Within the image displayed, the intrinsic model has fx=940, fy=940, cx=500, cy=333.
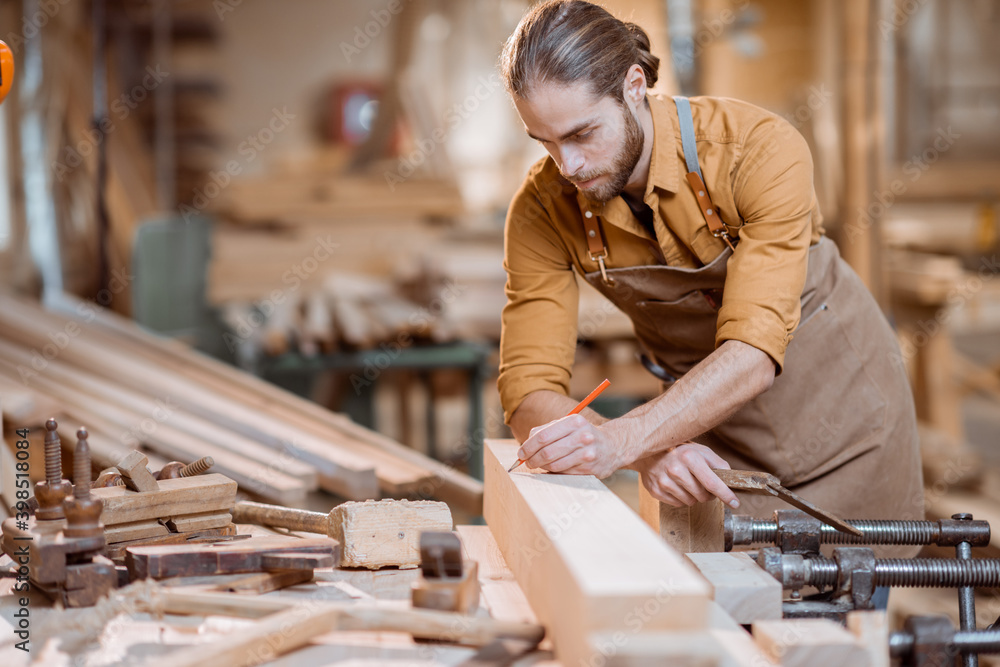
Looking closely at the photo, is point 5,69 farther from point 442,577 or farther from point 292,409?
point 292,409

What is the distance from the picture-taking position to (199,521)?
177cm

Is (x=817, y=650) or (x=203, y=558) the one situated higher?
(x=203, y=558)

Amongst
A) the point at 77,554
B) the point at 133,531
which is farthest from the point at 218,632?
the point at 133,531

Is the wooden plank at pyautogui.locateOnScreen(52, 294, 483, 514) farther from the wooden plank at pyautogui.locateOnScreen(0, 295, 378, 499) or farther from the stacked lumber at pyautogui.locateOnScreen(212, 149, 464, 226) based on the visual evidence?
the stacked lumber at pyautogui.locateOnScreen(212, 149, 464, 226)

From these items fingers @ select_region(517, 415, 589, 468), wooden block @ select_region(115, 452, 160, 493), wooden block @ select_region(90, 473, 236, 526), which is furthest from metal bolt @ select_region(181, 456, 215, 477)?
fingers @ select_region(517, 415, 589, 468)

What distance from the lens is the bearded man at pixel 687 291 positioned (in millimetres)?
1908

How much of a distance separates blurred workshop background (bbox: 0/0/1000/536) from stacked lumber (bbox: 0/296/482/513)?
3.66 ft

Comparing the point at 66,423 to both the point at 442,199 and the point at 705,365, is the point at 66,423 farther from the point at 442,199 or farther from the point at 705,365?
the point at 442,199

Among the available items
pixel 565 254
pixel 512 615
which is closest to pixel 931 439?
pixel 565 254

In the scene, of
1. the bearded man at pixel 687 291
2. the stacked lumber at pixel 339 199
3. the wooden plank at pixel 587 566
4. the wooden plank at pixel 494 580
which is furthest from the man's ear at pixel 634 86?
the stacked lumber at pixel 339 199

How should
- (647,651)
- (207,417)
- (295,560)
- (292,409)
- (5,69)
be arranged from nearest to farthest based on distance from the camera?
(647,651)
(295,560)
(5,69)
(207,417)
(292,409)

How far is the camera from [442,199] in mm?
6926

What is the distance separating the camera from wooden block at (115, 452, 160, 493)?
1.69 meters

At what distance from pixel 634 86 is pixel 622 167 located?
0.65 ft
